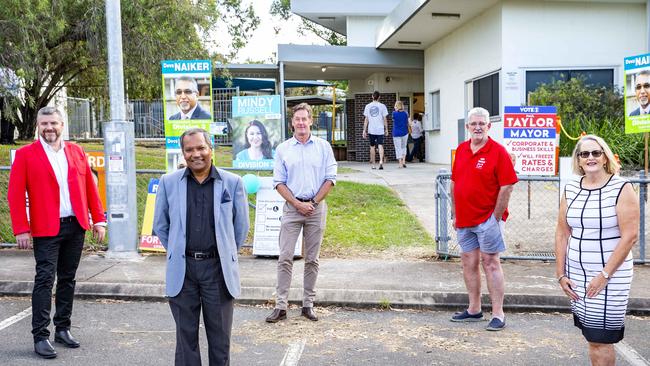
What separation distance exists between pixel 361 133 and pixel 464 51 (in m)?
6.79

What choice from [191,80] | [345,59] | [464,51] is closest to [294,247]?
[191,80]

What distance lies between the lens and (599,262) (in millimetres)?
4070

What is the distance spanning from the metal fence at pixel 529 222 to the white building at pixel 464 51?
15.9ft

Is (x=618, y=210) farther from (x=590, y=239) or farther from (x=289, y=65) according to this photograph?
(x=289, y=65)

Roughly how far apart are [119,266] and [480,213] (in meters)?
4.54

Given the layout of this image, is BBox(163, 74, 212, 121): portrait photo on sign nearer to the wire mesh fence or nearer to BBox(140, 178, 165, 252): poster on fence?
the wire mesh fence

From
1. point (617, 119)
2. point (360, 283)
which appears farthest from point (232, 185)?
point (617, 119)

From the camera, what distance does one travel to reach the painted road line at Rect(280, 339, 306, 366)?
5.20 meters

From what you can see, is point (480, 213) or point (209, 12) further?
point (209, 12)

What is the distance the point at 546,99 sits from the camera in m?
15.1

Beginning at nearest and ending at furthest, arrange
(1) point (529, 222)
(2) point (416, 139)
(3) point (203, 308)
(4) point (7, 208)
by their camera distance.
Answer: (3) point (203, 308) → (1) point (529, 222) → (4) point (7, 208) → (2) point (416, 139)

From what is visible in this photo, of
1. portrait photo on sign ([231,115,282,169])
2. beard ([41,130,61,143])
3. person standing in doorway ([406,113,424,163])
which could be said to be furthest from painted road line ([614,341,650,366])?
person standing in doorway ([406,113,424,163])

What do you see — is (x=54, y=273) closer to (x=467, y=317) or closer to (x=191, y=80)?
(x=467, y=317)

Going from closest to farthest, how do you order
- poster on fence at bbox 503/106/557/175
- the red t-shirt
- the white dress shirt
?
1. the white dress shirt
2. the red t-shirt
3. poster on fence at bbox 503/106/557/175
